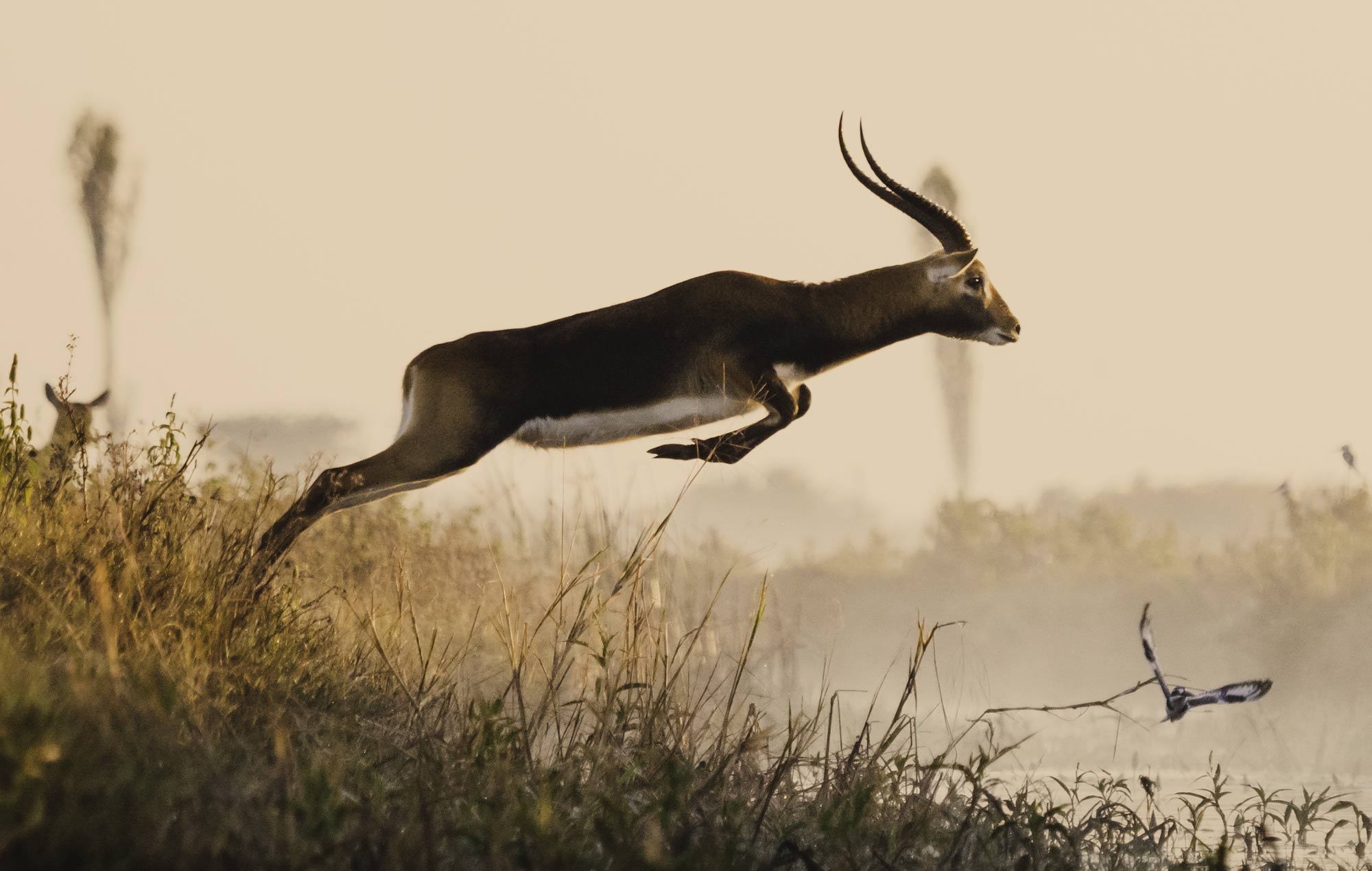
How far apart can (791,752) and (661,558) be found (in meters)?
2.76

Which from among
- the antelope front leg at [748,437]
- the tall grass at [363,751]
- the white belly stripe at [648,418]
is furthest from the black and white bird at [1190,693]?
the white belly stripe at [648,418]

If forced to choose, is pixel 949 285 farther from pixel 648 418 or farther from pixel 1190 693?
pixel 1190 693

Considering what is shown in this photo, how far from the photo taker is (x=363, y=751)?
441cm

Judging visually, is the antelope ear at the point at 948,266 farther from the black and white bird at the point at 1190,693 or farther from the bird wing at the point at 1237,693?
the bird wing at the point at 1237,693

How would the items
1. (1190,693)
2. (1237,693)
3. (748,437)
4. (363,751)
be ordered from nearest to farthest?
(363,751)
(1237,693)
(1190,693)
(748,437)

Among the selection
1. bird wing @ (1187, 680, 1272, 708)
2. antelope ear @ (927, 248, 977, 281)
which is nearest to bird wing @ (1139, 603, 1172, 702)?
bird wing @ (1187, 680, 1272, 708)

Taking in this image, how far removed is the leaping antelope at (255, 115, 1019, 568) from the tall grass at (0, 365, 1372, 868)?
0.59 m

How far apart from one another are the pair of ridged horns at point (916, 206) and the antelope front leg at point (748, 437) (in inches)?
50.8

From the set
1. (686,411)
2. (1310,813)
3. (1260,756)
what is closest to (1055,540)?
(1260,756)

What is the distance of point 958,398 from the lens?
1038 inches

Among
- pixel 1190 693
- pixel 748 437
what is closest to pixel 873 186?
pixel 748 437

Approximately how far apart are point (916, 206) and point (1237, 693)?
2998 mm

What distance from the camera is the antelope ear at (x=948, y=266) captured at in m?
6.49

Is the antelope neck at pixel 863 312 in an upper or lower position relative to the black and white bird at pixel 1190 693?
upper
